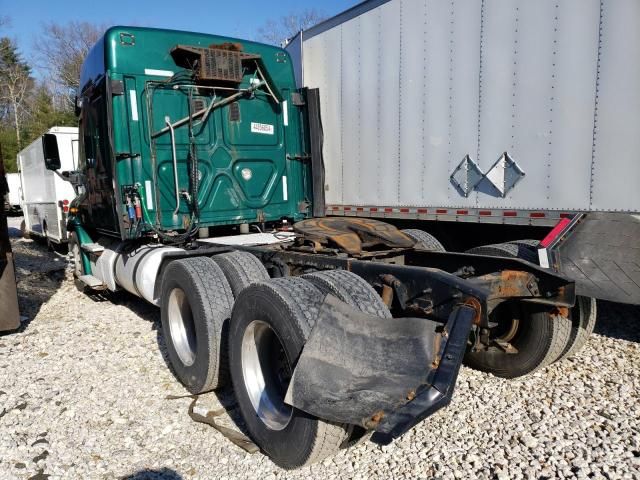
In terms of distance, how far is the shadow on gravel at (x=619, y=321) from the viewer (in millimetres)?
5160

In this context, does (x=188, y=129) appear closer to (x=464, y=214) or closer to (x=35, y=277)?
(x=464, y=214)

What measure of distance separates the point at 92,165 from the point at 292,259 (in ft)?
11.5

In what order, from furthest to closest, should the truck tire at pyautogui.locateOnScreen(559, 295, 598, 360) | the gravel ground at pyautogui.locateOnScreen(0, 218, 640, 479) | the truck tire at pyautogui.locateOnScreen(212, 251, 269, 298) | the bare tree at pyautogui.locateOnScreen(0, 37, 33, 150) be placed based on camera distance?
the bare tree at pyautogui.locateOnScreen(0, 37, 33, 150)
the truck tire at pyautogui.locateOnScreen(212, 251, 269, 298)
the truck tire at pyautogui.locateOnScreen(559, 295, 598, 360)
the gravel ground at pyautogui.locateOnScreen(0, 218, 640, 479)

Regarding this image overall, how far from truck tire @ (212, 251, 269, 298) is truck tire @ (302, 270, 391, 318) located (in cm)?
97

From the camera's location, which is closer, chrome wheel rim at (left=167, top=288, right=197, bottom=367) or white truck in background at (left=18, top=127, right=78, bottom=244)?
chrome wheel rim at (left=167, top=288, right=197, bottom=367)

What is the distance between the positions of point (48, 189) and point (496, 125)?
1106cm

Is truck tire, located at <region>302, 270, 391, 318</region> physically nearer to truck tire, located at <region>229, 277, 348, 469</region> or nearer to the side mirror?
truck tire, located at <region>229, 277, 348, 469</region>

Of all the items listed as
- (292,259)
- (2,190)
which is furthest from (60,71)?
(292,259)

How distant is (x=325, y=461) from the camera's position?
3.07 metres

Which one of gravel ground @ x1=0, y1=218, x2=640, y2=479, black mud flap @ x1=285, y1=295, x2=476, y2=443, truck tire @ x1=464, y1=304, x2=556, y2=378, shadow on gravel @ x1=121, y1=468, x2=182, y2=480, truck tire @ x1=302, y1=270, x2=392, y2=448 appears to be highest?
truck tire @ x1=302, y1=270, x2=392, y2=448

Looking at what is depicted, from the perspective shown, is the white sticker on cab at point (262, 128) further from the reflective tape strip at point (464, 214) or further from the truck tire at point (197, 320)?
the truck tire at point (197, 320)

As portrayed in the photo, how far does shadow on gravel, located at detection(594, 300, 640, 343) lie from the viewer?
16.9 ft

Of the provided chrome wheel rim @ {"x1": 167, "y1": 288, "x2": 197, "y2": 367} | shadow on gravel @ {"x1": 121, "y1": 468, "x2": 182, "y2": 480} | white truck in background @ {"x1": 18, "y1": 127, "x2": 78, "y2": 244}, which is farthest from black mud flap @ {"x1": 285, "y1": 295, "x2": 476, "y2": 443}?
white truck in background @ {"x1": 18, "y1": 127, "x2": 78, "y2": 244}

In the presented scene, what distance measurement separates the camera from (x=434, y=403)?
90.0 inches
